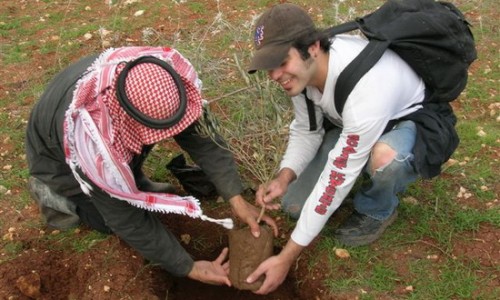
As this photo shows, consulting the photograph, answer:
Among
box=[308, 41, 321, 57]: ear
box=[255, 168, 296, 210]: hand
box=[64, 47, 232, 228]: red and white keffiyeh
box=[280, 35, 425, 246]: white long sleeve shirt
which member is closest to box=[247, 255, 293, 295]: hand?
box=[280, 35, 425, 246]: white long sleeve shirt

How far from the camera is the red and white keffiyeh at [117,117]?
5.65 feet

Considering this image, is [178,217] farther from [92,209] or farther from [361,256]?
[361,256]

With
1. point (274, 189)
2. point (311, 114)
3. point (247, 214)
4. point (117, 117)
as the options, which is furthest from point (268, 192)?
point (117, 117)

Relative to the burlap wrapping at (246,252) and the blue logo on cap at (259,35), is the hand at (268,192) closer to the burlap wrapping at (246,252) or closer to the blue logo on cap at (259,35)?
the burlap wrapping at (246,252)

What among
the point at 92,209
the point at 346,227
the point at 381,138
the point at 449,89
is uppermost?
the point at 449,89

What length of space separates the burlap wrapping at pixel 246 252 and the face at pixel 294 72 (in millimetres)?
656

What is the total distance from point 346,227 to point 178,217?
909 mm

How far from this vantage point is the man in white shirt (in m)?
1.89

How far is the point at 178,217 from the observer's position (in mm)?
2822

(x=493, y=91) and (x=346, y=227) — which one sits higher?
(x=346, y=227)

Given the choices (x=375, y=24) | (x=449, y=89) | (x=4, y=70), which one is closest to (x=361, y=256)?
(x=449, y=89)

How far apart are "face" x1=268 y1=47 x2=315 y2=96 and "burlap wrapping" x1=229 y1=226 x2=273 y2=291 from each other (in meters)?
0.66

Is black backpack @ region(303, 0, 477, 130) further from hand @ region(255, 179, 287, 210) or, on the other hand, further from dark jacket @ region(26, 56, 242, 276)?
dark jacket @ region(26, 56, 242, 276)

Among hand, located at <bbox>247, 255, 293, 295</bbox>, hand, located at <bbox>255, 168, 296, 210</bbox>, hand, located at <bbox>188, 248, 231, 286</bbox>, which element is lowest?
hand, located at <bbox>188, 248, 231, 286</bbox>
